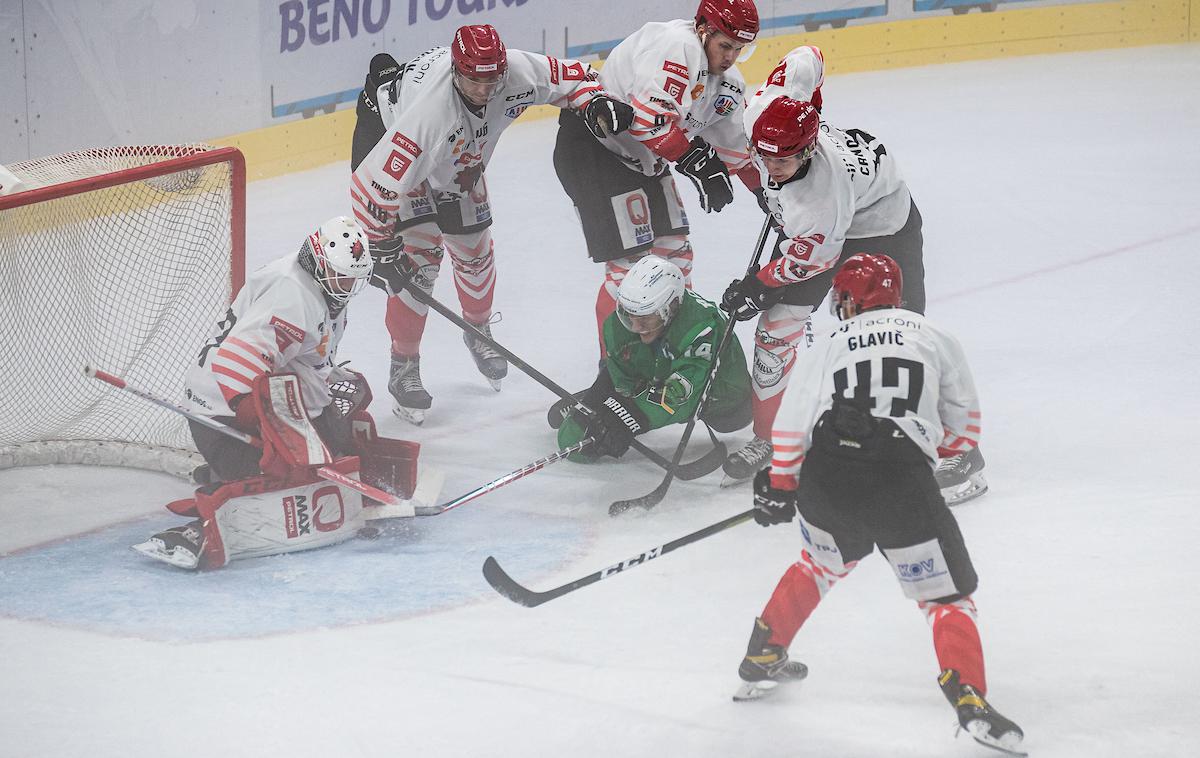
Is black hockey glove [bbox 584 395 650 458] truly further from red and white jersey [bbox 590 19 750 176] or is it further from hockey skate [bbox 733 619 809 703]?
hockey skate [bbox 733 619 809 703]

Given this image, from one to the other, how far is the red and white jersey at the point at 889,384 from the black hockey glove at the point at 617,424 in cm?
122

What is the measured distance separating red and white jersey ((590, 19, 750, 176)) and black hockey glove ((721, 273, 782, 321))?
0.51m

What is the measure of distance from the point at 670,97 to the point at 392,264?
3.26 ft

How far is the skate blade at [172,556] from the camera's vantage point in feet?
10.6

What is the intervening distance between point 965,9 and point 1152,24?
112cm

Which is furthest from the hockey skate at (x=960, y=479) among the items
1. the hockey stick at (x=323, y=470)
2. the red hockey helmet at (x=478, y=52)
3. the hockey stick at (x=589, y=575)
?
the red hockey helmet at (x=478, y=52)

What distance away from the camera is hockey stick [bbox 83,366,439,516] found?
3292 mm

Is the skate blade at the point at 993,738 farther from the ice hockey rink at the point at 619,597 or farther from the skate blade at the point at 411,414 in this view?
the skate blade at the point at 411,414

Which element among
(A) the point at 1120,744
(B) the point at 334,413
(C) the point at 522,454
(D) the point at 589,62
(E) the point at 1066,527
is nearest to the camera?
(A) the point at 1120,744

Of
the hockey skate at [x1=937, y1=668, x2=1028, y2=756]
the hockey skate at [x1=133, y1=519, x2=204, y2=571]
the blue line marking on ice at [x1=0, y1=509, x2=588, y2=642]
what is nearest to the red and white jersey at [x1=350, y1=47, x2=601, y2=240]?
the blue line marking on ice at [x1=0, y1=509, x2=588, y2=642]

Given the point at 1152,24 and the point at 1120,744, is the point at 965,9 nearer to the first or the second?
the point at 1152,24

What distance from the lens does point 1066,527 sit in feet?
11.0

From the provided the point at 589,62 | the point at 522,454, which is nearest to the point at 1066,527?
the point at 522,454

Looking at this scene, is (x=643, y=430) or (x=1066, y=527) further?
(x=643, y=430)
